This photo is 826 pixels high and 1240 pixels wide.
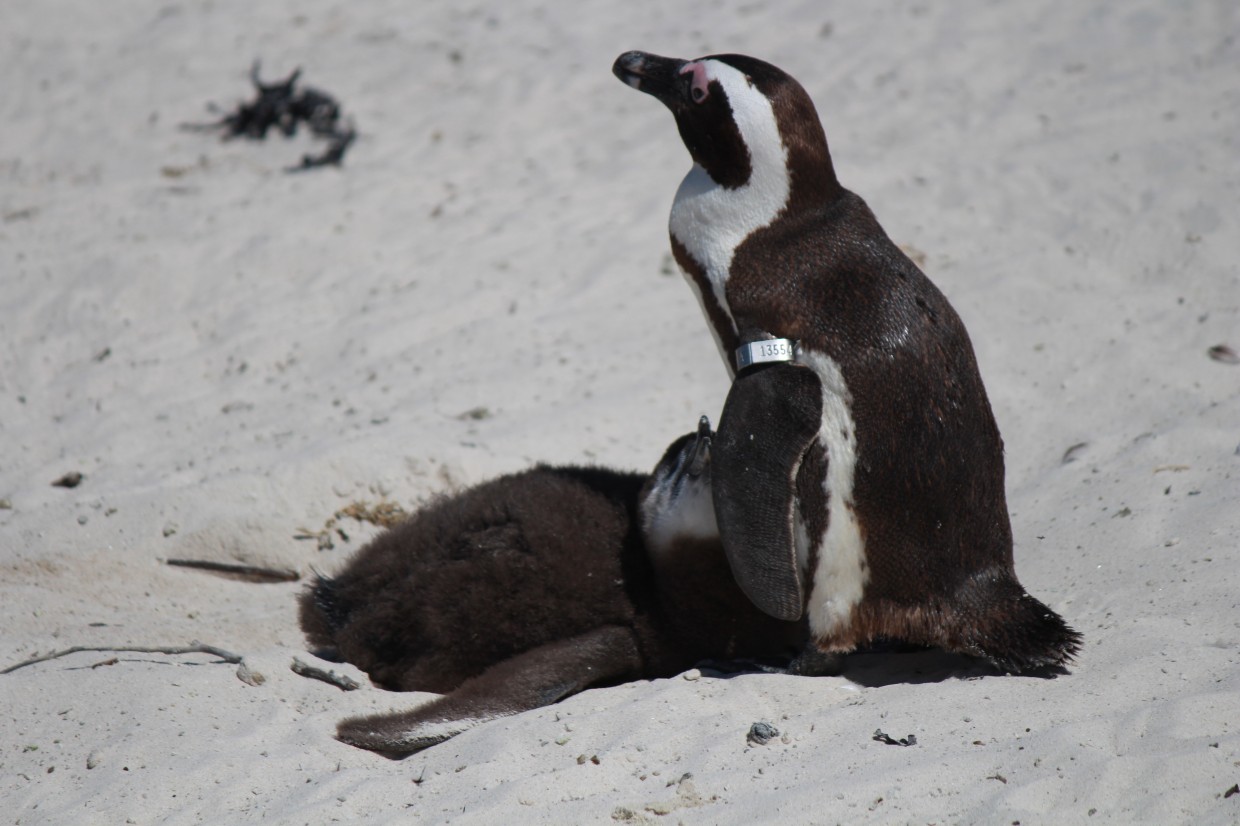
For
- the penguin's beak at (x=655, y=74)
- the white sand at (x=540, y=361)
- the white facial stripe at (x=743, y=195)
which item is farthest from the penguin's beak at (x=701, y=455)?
the penguin's beak at (x=655, y=74)

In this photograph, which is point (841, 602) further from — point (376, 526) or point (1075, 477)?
point (376, 526)

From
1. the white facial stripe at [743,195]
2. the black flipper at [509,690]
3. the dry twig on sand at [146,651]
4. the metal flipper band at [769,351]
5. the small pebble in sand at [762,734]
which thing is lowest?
the dry twig on sand at [146,651]

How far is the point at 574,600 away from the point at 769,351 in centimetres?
81

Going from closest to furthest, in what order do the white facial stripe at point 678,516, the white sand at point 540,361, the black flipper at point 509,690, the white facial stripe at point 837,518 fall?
the white sand at point 540,361, the black flipper at point 509,690, the white facial stripe at point 837,518, the white facial stripe at point 678,516

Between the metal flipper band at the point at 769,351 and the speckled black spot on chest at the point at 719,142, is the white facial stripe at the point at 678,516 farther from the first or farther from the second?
the speckled black spot on chest at the point at 719,142

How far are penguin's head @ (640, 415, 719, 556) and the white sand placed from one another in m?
0.40

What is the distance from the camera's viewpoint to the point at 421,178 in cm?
679

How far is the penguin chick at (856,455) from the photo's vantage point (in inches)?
113

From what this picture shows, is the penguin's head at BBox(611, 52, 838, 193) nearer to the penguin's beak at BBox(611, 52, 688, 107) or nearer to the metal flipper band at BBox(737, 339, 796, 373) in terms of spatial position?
the penguin's beak at BBox(611, 52, 688, 107)

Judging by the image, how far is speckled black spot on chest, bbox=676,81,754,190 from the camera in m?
3.11

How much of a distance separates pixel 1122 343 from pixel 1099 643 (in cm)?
219

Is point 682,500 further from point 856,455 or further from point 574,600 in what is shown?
point 856,455

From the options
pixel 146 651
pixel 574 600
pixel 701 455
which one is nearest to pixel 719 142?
pixel 701 455

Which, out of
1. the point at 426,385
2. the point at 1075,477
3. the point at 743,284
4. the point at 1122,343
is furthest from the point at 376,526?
the point at 1122,343
